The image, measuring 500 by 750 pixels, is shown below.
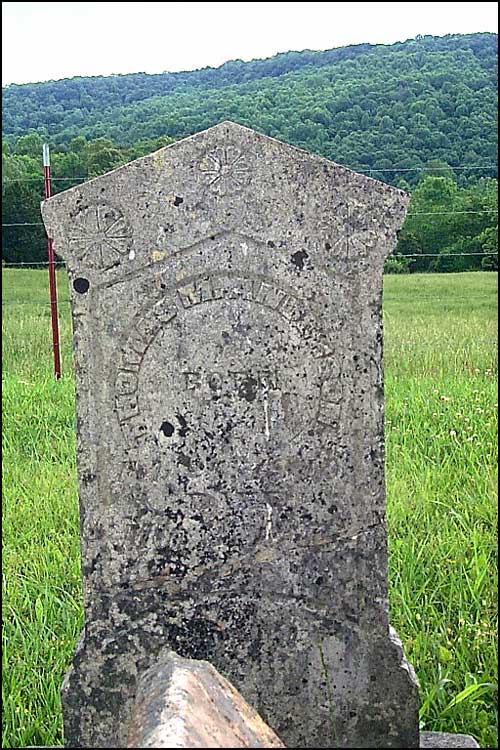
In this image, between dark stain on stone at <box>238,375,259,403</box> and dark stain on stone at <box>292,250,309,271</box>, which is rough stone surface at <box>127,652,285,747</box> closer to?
dark stain on stone at <box>238,375,259,403</box>

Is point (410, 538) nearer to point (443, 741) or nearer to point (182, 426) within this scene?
point (443, 741)

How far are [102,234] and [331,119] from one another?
6.85 m

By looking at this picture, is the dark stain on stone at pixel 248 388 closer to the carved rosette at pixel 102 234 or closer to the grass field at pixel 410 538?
the carved rosette at pixel 102 234

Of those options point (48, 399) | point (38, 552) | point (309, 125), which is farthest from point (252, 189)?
point (309, 125)

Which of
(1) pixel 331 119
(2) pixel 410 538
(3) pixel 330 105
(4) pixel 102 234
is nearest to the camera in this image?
(4) pixel 102 234

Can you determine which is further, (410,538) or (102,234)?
(410,538)

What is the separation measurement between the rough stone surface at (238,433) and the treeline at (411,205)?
6.53m

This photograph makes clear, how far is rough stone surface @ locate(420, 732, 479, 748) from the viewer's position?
2662 mm

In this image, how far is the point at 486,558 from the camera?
369 centimetres

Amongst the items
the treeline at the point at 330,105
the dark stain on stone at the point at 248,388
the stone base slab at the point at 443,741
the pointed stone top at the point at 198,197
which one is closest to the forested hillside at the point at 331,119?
the treeline at the point at 330,105

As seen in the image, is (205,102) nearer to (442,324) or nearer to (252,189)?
(442,324)

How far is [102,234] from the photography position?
2.59 metres

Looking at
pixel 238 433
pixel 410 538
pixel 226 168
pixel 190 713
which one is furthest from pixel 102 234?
pixel 410 538

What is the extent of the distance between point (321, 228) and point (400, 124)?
794cm
